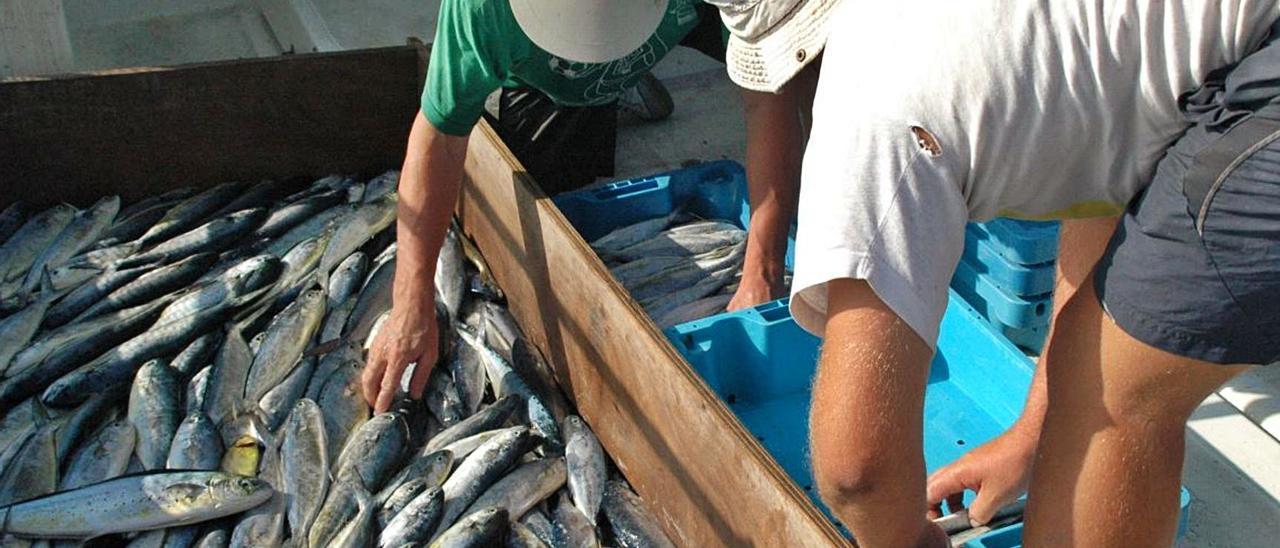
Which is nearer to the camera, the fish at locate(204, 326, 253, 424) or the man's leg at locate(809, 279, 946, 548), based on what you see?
the man's leg at locate(809, 279, 946, 548)

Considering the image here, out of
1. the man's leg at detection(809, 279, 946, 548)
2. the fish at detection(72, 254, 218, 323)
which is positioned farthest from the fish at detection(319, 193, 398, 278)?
the man's leg at detection(809, 279, 946, 548)

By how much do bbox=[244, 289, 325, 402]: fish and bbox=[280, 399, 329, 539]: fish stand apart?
225mm

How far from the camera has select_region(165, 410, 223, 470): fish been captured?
2857 mm

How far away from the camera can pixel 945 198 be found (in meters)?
1.51

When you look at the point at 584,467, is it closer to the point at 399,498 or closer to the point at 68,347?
the point at 399,498

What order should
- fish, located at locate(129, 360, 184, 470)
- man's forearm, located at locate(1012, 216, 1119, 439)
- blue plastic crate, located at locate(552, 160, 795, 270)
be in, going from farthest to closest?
blue plastic crate, located at locate(552, 160, 795, 270) → fish, located at locate(129, 360, 184, 470) → man's forearm, located at locate(1012, 216, 1119, 439)

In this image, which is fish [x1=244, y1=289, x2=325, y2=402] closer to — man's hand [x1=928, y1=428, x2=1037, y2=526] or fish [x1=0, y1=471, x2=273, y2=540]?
fish [x1=0, y1=471, x2=273, y2=540]

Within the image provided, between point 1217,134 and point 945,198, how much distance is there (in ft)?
1.06

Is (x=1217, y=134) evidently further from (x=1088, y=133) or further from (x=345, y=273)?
(x=345, y=273)

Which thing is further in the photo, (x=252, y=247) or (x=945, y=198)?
(x=252, y=247)

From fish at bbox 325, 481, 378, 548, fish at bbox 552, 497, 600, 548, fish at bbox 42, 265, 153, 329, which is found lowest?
fish at bbox 552, 497, 600, 548

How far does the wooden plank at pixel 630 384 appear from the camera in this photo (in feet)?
7.20

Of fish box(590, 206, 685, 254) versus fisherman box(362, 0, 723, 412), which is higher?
fisherman box(362, 0, 723, 412)

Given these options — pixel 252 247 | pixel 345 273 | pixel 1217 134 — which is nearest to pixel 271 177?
pixel 252 247
